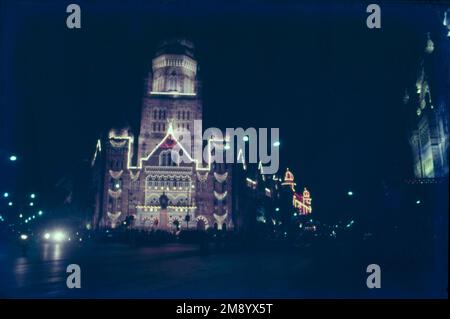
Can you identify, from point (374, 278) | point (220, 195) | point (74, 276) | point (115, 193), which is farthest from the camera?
point (220, 195)

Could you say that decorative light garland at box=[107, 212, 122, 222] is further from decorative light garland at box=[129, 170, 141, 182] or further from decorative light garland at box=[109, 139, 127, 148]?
decorative light garland at box=[109, 139, 127, 148]

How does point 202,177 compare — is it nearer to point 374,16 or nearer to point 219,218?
point 219,218

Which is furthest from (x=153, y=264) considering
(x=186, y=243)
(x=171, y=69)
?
(x=171, y=69)

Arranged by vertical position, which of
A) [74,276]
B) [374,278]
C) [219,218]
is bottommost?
[374,278]

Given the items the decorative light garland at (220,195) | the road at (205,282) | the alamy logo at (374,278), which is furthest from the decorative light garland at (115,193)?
the alamy logo at (374,278)

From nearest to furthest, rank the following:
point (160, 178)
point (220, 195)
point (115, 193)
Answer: point (160, 178), point (115, 193), point (220, 195)

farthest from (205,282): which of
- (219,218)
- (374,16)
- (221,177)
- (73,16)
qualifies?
(221,177)

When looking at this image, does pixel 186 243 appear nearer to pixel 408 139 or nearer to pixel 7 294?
pixel 7 294

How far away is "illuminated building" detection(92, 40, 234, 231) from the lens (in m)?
79.9

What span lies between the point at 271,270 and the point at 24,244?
16.4 meters

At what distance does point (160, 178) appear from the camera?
264 feet

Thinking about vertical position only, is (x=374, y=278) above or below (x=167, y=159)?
below

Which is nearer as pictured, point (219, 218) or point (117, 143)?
point (219, 218)

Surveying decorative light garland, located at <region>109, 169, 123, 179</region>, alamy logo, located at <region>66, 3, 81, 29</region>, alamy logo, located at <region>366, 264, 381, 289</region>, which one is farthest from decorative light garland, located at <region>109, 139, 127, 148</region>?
alamy logo, located at <region>366, 264, 381, 289</region>
